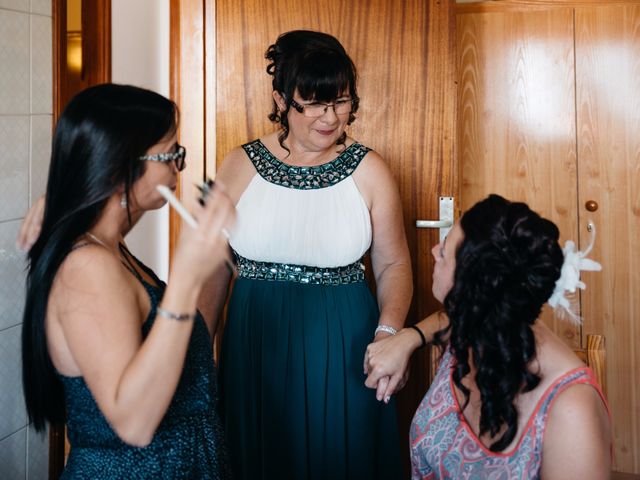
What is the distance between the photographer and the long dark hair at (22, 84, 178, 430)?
109cm

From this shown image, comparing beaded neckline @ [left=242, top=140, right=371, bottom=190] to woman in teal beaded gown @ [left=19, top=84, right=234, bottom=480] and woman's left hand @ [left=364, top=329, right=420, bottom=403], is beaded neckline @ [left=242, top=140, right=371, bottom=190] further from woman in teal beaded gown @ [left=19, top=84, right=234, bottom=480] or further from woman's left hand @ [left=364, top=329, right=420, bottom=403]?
woman in teal beaded gown @ [left=19, top=84, right=234, bottom=480]

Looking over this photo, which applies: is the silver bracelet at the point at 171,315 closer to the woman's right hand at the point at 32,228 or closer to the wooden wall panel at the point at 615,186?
the woman's right hand at the point at 32,228

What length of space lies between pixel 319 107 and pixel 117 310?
0.91 meters

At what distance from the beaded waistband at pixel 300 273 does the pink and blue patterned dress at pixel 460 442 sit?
0.41 meters

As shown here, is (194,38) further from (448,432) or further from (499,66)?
(448,432)

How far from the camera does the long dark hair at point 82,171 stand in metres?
1.09

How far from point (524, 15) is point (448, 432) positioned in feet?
7.78

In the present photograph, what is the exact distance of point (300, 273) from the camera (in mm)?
1831

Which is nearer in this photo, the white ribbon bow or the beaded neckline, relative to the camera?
the white ribbon bow

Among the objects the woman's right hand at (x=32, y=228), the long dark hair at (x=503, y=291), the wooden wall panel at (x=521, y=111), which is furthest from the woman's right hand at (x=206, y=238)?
the wooden wall panel at (x=521, y=111)

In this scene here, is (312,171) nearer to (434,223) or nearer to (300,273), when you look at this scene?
(300,273)

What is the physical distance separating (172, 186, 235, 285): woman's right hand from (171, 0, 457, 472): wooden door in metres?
1.52

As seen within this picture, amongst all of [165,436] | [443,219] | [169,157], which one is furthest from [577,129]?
[165,436]

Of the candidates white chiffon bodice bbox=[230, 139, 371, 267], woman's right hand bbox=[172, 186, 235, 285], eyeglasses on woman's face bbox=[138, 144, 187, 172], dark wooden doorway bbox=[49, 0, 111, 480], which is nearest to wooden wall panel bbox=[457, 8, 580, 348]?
white chiffon bodice bbox=[230, 139, 371, 267]
